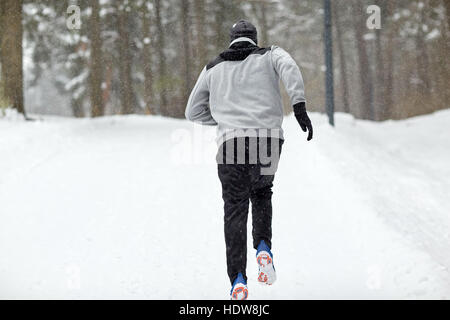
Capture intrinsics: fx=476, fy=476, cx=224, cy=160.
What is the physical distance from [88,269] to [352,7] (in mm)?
23707

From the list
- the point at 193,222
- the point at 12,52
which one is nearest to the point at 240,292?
the point at 193,222

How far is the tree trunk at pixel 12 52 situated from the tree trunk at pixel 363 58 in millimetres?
17395

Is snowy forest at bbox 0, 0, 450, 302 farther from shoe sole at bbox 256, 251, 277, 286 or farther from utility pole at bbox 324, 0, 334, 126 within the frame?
shoe sole at bbox 256, 251, 277, 286

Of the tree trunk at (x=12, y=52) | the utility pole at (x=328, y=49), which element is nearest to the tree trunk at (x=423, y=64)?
the utility pole at (x=328, y=49)

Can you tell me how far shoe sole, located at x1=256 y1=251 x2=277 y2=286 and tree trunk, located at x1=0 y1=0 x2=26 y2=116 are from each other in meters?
9.33

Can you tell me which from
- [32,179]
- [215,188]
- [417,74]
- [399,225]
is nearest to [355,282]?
[399,225]

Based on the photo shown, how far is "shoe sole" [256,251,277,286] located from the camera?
12.4 feet

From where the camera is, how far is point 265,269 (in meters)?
3.77

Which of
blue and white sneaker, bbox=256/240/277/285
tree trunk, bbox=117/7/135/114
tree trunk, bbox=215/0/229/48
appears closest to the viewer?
blue and white sneaker, bbox=256/240/277/285

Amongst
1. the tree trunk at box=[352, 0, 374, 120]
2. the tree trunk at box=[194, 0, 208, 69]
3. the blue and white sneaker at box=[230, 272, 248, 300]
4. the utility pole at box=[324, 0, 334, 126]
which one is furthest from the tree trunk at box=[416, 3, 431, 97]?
the blue and white sneaker at box=[230, 272, 248, 300]

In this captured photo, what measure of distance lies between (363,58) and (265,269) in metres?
22.8

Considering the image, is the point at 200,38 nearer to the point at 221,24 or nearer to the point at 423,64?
the point at 221,24

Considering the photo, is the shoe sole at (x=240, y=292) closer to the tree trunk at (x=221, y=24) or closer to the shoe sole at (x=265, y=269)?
the shoe sole at (x=265, y=269)
